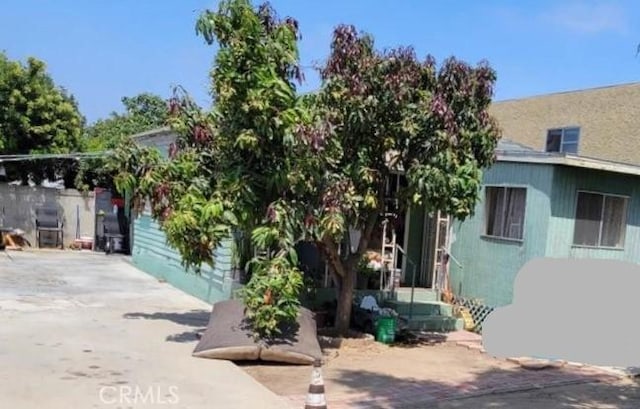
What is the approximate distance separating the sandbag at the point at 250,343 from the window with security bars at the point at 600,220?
216 inches

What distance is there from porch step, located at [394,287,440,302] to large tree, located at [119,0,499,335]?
2.82 metres

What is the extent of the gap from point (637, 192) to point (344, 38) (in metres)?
6.56

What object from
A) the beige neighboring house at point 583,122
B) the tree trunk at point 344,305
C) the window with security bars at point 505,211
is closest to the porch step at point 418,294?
the window with security bars at point 505,211

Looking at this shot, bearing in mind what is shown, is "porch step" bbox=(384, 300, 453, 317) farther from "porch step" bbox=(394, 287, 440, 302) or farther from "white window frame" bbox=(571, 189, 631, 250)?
"white window frame" bbox=(571, 189, 631, 250)

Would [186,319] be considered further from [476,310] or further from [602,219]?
[602,219]

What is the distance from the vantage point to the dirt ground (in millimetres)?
6840

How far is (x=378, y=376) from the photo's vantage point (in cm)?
781

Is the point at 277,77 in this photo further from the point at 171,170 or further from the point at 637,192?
the point at 637,192

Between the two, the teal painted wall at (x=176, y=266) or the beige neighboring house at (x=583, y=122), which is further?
the beige neighboring house at (x=583, y=122)

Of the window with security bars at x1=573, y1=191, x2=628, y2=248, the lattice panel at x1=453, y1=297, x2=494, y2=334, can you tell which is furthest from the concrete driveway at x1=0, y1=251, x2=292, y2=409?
the window with security bars at x1=573, y1=191, x2=628, y2=248

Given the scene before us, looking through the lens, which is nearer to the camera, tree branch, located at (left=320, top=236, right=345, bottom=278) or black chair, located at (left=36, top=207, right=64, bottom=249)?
tree branch, located at (left=320, top=236, right=345, bottom=278)

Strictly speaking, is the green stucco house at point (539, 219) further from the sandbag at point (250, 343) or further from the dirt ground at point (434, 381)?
the sandbag at point (250, 343)

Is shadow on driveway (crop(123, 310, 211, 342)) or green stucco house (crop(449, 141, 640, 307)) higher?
green stucco house (crop(449, 141, 640, 307))

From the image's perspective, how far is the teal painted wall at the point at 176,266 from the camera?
1180 centimetres
